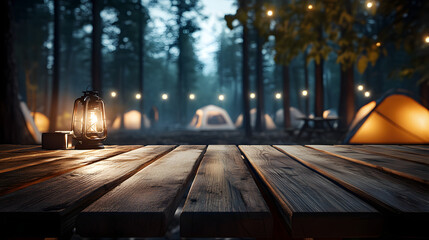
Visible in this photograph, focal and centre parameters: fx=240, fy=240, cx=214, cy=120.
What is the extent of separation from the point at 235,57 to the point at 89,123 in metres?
45.6

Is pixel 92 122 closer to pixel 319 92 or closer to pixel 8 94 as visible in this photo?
pixel 8 94

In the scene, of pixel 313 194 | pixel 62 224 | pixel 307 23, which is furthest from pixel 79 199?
pixel 307 23

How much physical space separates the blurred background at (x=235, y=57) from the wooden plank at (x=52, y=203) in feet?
7.74

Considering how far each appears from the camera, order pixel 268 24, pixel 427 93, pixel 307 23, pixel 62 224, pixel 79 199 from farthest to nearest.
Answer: pixel 427 93 → pixel 307 23 → pixel 268 24 → pixel 79 199 → pixel 62 224

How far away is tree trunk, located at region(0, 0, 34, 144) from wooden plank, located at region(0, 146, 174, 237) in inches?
235

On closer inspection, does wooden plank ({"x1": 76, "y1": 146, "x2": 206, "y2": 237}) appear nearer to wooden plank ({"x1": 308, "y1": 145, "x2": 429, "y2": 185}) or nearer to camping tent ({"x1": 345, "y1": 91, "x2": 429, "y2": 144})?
wooden plank ({"x1": 308, "y1": 145, "x2": 429, "y2": 185})

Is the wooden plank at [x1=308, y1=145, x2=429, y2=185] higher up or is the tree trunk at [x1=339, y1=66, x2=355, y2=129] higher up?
the tree trunk at [x1=339, y1=66, x2=355, y2=129]

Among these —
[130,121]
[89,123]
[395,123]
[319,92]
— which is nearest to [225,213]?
[89,123]

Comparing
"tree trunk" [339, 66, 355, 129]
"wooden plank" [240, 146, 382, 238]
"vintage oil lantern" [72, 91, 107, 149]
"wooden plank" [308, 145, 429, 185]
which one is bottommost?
"wooden plank" [240, 146, 382, 238]

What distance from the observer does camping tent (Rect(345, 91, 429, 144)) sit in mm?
6182

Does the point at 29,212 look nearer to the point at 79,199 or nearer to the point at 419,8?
the point at 79,199

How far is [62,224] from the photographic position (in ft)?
2.70

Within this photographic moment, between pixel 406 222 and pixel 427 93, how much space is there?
10.1 m

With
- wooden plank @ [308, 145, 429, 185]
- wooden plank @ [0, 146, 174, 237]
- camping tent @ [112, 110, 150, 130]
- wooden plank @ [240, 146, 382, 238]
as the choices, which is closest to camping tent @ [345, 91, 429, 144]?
wooden plank @ [308, 145, 429, 185]
